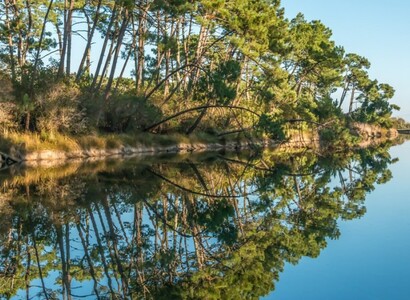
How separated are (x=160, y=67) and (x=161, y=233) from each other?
32.3 metres

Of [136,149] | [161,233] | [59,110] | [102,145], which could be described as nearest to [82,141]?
[102,145]

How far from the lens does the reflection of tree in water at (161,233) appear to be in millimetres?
7297

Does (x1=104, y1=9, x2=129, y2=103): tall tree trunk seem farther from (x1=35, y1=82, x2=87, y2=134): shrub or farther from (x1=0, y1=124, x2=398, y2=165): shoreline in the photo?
(x1=0, y1=124, x2=398, y2=165): shoreline

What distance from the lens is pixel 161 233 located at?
10.4 metres

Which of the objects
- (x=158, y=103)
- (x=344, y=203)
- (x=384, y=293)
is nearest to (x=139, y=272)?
(x=384, y=293)

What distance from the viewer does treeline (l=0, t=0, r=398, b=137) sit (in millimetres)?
26281

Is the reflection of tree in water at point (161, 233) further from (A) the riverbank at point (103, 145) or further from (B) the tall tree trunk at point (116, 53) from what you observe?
(B) the tall tree trunk at point (116, 53)

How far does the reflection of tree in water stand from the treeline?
7.87 meters

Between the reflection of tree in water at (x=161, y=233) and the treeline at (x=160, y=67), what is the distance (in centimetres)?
787

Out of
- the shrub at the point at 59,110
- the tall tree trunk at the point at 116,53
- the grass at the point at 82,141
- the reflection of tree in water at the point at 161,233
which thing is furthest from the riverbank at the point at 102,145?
the reflection of tree in water at the point at 161,233

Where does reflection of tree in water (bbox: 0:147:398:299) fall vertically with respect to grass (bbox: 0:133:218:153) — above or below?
below

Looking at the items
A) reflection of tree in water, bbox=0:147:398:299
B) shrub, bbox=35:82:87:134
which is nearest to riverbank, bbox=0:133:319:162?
shrub, bbox=35:82:87:134

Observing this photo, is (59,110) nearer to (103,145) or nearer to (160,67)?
(103,145)

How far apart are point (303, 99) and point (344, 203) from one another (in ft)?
121
